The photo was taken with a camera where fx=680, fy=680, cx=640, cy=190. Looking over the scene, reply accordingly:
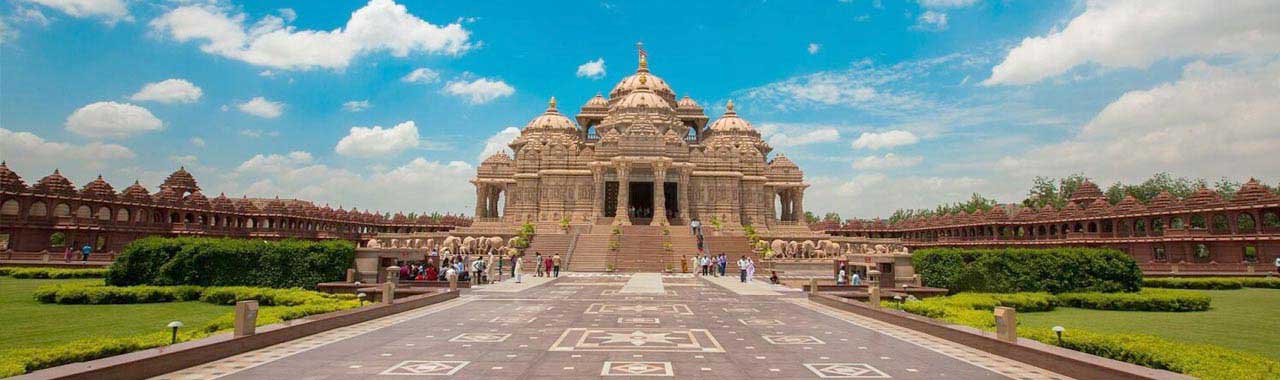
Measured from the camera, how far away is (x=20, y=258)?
31.8 m

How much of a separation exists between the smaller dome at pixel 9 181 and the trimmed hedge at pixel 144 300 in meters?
22.8

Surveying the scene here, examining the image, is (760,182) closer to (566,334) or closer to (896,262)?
(896,262)

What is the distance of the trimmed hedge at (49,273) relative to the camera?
26.7 meters

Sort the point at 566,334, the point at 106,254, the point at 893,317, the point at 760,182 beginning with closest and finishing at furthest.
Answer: the point at 566,334
the point at 893,317
the point at 106,254
the point at 760,182

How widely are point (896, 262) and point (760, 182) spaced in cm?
3394

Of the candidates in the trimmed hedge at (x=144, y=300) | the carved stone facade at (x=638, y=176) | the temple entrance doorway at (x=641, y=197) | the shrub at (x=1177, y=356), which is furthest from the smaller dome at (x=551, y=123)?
the shrub at (x=1177, y=356)

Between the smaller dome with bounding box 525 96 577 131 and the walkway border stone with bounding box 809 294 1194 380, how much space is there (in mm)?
55438

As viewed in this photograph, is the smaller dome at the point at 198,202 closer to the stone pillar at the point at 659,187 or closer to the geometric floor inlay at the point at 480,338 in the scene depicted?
the stone pillar at the point at 659,187

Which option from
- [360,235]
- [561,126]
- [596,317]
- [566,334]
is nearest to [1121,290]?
[596,317]

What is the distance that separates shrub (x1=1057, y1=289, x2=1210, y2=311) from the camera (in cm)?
1755

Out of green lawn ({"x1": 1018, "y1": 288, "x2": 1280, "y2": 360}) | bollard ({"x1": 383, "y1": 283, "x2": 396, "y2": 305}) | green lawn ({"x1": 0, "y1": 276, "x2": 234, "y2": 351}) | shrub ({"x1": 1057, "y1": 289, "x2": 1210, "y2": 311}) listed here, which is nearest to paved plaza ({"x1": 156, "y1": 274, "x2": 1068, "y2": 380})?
bollard ({"x1": 383, "y1": 283, "x2": 396, "y2": 305})

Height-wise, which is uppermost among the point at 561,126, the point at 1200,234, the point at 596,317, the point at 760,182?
the point at 561,126

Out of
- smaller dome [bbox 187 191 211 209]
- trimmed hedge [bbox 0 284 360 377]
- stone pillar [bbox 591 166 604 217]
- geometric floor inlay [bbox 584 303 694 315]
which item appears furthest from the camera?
stone pillar [bbox 591 166 604 217]

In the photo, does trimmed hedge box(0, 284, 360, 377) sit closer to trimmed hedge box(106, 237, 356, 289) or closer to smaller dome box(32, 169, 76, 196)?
trimmed hedge box(106, 237, 356, 289)
